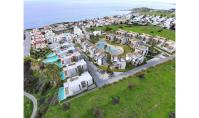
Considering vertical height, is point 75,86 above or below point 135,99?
above

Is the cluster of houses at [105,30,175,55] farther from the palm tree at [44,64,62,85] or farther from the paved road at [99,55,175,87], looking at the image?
the palm tree at [44,64,62,85]

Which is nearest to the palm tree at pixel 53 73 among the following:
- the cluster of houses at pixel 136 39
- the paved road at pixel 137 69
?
the paved road at pixel 137 69

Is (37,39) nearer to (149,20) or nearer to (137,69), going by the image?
(137,69)

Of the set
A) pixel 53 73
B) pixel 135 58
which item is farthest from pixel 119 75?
pixel 53 73

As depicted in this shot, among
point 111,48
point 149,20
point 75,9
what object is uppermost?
point 75,9

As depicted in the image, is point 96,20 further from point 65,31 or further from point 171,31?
point 171,31

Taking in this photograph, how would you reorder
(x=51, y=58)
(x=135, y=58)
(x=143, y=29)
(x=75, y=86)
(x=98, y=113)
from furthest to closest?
(x=143, y=29)
(x=51, y=58)
(x=135, y=58)
(x=75, y=86)
(x=98, y=113)

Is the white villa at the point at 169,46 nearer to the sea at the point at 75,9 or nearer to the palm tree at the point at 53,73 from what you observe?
the sea at the point at 75,9
